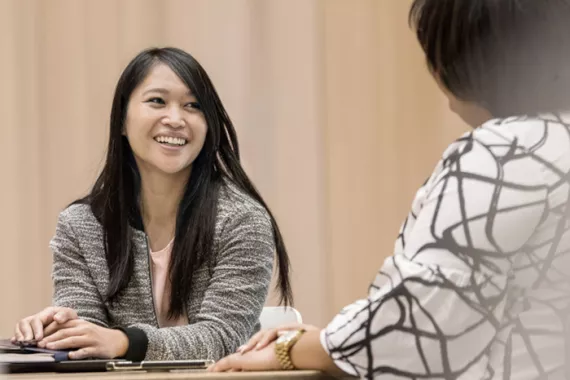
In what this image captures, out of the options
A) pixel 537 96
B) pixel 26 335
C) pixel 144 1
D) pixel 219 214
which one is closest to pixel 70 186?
pixel 144 1

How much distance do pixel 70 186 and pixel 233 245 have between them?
61.5 inches

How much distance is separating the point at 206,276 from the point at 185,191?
237 millimetres

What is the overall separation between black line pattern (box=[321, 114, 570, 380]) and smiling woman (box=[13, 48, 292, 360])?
Answer: 89cm

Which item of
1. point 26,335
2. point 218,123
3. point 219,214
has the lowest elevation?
point 26,335

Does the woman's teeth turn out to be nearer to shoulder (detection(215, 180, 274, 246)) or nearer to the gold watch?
shoulder (detection(215, 180, 274, 246))

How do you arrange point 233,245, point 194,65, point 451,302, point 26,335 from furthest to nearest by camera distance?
point 194,65 → point 233,245 → point 26,335 → point 451,302

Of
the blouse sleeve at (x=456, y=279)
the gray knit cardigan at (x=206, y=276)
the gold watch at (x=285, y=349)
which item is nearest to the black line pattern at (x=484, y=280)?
the blouse sleeve at (x=456, y=279)

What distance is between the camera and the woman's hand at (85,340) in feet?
4.79

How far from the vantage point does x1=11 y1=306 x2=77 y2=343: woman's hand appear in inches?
60.3

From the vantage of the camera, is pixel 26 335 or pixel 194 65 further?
pixel 194 65

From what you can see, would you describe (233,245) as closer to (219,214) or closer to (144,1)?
(219,214)

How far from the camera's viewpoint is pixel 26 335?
1.53m

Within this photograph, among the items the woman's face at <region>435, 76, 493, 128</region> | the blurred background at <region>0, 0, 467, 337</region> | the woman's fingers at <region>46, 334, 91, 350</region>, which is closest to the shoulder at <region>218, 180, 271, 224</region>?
the woman's fingers at <region>46, 334, 91, 350</region>

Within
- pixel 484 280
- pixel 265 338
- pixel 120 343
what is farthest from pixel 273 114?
pixel 484 280
